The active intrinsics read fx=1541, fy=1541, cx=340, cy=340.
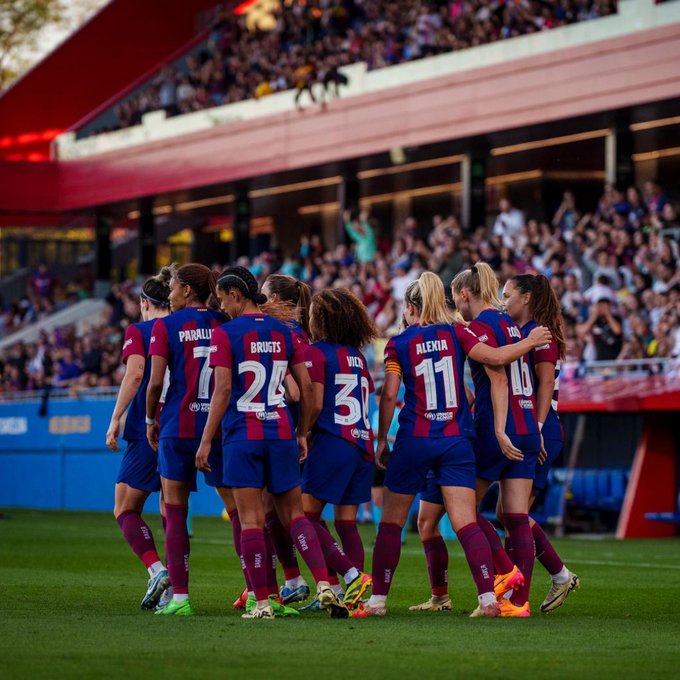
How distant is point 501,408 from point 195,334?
6.16 feet

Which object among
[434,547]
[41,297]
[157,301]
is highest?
[41,297]

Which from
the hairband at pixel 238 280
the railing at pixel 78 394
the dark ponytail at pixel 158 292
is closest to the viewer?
the hairband at pixel 238 280

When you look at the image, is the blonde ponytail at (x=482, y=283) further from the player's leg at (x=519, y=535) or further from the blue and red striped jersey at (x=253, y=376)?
the blue and red striped jersey at (x=253, y=376)

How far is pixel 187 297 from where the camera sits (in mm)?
9430

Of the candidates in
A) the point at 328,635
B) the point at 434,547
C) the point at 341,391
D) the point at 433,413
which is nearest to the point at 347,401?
the point at 341,391

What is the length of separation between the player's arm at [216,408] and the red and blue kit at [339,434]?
72cm

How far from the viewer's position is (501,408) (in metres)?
9.05

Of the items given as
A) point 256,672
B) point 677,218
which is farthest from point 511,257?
point 256,672

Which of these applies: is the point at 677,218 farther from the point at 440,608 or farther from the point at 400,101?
the point at 440,608

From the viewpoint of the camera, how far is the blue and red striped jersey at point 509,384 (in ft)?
29.9

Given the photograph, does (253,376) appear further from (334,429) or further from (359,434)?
(359,434)

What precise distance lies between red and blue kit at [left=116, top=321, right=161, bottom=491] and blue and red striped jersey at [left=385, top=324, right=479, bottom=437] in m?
1.61

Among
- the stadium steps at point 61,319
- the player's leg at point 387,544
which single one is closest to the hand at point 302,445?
the player's leg at point 387,544

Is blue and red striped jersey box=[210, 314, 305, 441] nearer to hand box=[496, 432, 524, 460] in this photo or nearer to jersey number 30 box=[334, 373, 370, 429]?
jersey number 30 box=[334, 373, 370, 429]
